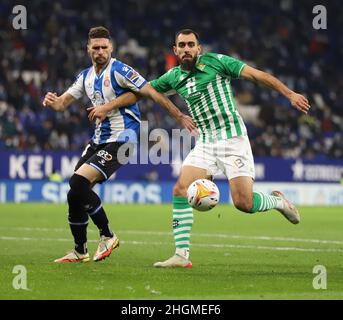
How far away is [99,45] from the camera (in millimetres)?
9953

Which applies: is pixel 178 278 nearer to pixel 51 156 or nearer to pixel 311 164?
pixel 51 156

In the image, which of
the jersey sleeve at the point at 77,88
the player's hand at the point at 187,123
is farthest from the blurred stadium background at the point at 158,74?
the player's hand at the point at 187,123

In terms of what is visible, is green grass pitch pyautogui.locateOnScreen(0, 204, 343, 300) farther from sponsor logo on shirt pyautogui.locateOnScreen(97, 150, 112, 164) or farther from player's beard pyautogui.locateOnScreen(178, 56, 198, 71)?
player's beard pyautogui.locateOnScreen(178, 56, 198, 71)

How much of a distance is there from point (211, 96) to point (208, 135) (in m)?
0.43

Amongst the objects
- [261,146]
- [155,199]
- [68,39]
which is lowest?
[155,199]

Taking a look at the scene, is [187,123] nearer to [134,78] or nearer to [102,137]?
[134,78]

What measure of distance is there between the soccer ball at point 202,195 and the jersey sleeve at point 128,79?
4.59 feet

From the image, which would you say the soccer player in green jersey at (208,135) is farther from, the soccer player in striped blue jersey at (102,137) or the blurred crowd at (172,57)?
the blurred crowd at (172,57)

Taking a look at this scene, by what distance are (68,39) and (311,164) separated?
8.75 meters

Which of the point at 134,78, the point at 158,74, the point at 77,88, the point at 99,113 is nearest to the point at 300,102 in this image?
the point at 134,78

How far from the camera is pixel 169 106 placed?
31.8 ft

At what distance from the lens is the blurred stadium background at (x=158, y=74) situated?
81.0 feet

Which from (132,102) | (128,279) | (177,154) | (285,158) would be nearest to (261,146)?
(285,158)

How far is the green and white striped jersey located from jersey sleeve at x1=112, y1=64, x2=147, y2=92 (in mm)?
368
